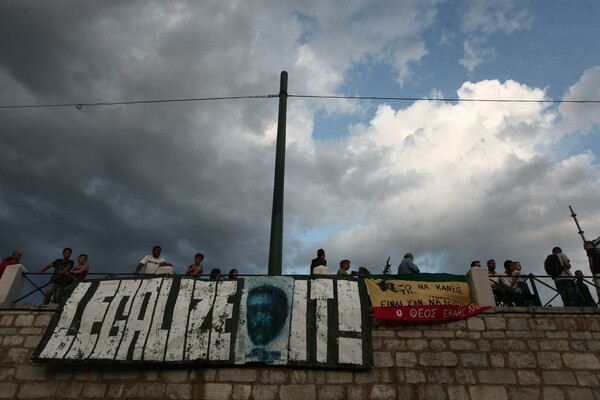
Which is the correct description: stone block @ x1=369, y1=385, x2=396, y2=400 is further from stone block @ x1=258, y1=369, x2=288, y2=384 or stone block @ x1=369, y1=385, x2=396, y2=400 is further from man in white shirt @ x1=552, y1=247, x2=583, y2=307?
man in white shirt @ x1=552, y1=247, x2=583, y2=307

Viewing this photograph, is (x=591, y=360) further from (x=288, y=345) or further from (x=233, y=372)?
(x=233, y=372)

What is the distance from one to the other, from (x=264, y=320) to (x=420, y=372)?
116 inches

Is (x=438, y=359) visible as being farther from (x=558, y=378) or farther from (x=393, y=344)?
(x=558, y=378)

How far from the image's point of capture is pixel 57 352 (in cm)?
655

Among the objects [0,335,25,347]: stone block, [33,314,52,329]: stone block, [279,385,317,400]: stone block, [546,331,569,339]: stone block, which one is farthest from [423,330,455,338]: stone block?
[0,335,25,347]: stone block

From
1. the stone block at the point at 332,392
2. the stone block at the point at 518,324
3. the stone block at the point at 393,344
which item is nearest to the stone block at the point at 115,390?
the stone block at the point at 332,392

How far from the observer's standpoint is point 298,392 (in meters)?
6.16

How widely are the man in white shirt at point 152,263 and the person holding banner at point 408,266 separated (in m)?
5.19

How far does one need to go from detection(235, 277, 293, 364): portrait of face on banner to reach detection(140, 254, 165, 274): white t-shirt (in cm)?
231

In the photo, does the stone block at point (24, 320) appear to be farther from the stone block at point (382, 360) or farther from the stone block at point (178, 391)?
the stone block at point (382, 360)

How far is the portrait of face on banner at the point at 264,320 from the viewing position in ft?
21.0

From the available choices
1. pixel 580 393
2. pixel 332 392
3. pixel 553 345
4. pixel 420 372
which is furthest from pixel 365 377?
pixel 580 393

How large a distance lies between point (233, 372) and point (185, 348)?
0.98 m

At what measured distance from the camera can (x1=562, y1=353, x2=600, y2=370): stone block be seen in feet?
20.7
